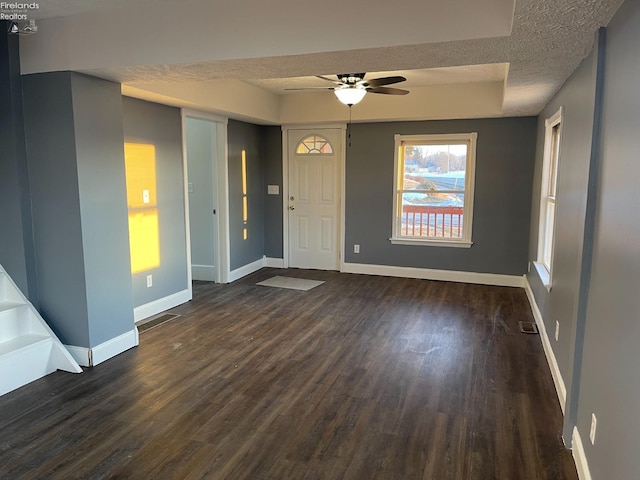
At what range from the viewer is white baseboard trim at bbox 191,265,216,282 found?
6137 millimetres

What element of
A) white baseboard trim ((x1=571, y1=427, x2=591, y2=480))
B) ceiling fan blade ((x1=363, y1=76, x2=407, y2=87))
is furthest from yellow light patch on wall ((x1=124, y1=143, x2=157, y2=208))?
white baseboard trim ((x1=571, y1=427, x2=591, y2=480))

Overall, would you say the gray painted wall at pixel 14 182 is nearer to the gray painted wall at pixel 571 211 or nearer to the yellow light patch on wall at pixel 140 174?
the yellow light patch on wall at pixel 140 174

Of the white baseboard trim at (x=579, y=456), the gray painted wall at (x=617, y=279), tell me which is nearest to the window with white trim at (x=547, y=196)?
the white baseboard trim at (x=579, y=456)

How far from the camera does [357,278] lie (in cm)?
642

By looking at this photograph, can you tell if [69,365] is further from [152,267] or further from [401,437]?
[401,437]

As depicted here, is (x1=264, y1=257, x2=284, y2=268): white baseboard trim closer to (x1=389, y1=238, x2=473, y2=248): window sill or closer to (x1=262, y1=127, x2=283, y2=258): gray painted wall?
(x1=262, y1=127, x2=283, y2=258): gray painted wall

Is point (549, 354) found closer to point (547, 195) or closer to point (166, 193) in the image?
point (547, 195)

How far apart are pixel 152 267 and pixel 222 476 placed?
290cm

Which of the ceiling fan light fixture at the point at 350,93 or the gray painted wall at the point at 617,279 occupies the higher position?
the ceiling fan light fixture at the point at 350,93

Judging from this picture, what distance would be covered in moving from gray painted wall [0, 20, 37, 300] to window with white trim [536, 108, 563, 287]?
4220 millimetres

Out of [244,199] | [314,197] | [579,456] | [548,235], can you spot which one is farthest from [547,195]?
[244,199]

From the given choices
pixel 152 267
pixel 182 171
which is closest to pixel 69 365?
pixel 152 267

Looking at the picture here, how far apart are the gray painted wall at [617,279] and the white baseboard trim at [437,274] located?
386 centimetres

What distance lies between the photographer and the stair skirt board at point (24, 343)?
316 centimetres
